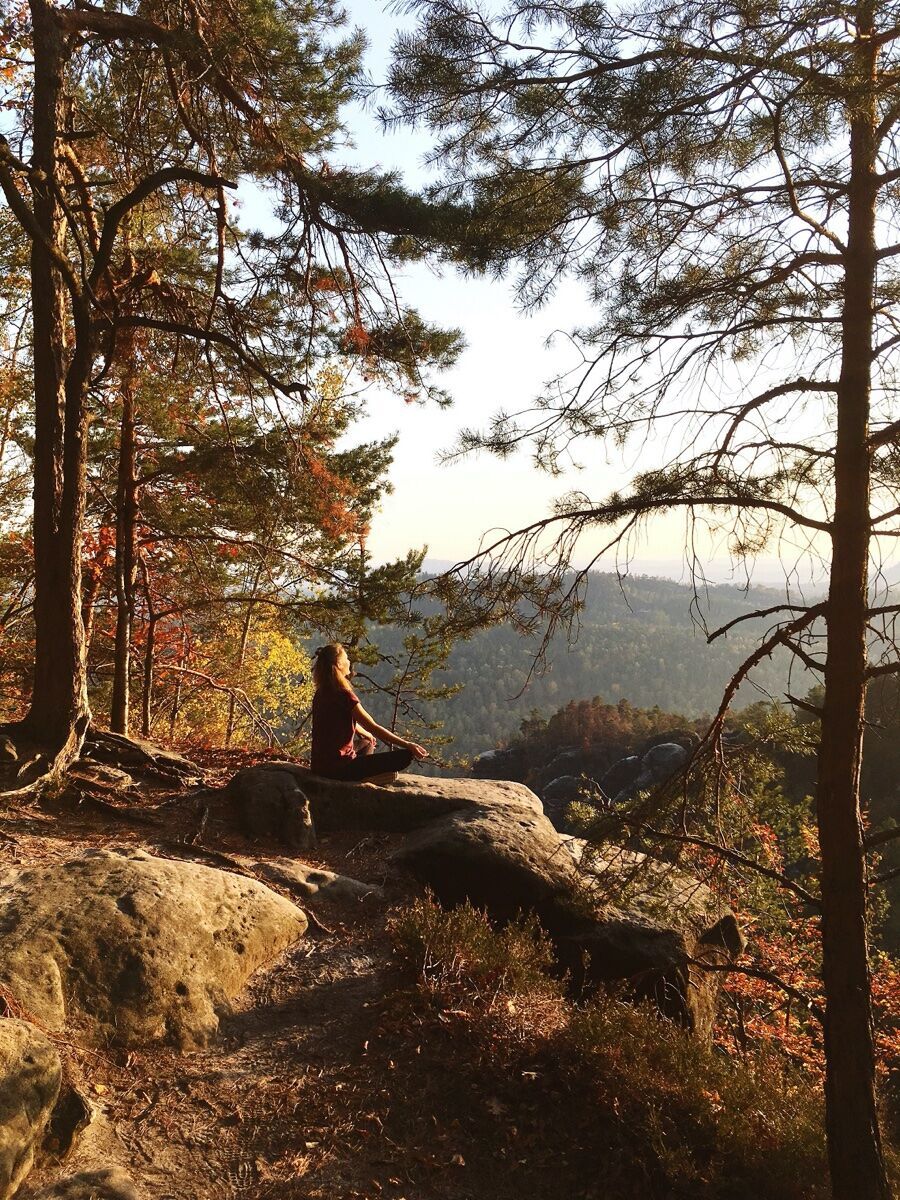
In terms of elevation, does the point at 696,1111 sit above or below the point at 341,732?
below

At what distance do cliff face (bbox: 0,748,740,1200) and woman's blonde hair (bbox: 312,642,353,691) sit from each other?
3.05 feet

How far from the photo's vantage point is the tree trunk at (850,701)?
402cm

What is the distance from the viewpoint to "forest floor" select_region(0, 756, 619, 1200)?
3055 millimetres

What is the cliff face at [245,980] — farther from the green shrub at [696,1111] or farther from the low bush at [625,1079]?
the green shrub at [696,1111]

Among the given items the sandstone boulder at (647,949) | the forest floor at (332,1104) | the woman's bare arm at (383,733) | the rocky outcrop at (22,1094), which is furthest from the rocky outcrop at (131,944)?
the sandstone boulder at (647,949)

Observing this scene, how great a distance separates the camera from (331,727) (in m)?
6.88

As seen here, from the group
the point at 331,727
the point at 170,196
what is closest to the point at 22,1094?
the point at 331,727

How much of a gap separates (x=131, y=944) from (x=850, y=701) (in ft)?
13.0

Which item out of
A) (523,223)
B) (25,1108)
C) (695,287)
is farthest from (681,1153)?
(523,223)

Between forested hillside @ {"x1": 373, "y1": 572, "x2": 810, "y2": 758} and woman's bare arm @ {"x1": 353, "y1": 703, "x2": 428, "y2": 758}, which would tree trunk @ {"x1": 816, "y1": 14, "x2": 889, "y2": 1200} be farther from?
forested hillside @ {"x1": 373, "y1": 572, "x2": 810, "y2": 758}

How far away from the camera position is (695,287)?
452 cm

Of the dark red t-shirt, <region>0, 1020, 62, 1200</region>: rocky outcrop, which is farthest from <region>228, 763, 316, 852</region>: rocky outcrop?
<region>0, 1020, 62, 1200</region>: rocky outcrop

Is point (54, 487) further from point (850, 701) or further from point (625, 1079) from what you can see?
point (850, 701)

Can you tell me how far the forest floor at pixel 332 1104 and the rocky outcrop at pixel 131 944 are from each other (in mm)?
132
